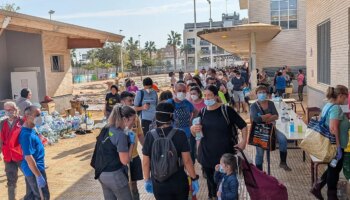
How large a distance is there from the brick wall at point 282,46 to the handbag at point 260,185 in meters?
22.2

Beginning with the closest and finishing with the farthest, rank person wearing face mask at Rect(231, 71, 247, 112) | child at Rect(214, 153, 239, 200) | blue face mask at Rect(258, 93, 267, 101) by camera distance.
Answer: child at Rect(214, 153, 239, 200), blue face mask at Rect(258, 93, 267, 101), person wearing face mask at Rect(231, 71, 247, 112)

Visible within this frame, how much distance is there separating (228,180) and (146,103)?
3406 mm

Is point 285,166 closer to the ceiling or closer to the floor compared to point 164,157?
closer to the floor

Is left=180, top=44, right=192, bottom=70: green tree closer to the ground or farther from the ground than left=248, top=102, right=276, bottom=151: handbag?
farther from the ground

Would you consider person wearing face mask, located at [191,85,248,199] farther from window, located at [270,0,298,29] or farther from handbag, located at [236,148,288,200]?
window, located at [270,0,298,29]

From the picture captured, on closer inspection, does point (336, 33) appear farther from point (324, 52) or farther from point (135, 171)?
point (135, 171)

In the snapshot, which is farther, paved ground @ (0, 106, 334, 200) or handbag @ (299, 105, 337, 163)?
paved ground @ (0, 106, 334, 200)

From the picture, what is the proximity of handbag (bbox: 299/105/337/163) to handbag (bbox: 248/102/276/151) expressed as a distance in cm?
79

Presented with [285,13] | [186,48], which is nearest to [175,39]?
[186,48]

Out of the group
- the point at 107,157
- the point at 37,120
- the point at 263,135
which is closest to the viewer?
the point at 107,157

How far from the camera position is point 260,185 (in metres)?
4.63

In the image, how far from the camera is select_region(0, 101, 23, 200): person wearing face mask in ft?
18.7

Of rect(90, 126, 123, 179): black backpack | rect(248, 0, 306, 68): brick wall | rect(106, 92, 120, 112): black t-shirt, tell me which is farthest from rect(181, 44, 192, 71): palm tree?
rect(90, 126, 123, 179): black backpack

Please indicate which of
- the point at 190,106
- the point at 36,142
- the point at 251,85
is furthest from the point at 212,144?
the point at 251,85
